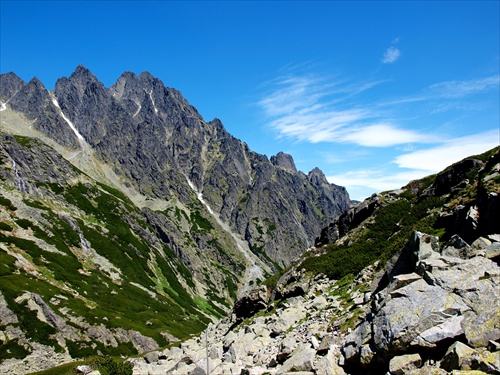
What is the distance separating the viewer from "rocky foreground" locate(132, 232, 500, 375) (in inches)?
534

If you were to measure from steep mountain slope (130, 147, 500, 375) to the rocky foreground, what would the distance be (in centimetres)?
4

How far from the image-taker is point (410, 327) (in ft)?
49.4

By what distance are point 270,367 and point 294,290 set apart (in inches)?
775

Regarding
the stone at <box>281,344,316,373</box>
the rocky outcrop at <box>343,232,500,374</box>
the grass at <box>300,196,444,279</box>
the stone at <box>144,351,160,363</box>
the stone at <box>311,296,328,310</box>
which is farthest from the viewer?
the stone at <box>144,351,160,363</box>

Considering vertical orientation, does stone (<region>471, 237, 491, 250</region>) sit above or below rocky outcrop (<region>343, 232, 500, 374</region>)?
above

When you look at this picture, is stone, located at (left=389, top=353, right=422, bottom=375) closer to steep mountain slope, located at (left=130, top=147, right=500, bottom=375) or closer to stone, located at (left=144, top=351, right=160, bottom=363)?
steep mountain slope, located at (left=130, top=147, right=500, bottom=375)

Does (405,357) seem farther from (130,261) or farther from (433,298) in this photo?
(130,261)

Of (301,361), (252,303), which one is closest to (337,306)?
(301,361)

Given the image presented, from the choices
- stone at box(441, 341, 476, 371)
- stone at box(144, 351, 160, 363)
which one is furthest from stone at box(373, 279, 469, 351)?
stone at box(144, 351, 160, 363)

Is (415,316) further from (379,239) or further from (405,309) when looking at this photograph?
(379,239)

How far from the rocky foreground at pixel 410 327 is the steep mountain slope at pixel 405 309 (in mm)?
44

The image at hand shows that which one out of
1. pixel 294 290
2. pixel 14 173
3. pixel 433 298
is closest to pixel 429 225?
pixel 294 290

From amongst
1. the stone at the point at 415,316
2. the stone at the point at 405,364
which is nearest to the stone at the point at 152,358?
the stone at the point at 415,316

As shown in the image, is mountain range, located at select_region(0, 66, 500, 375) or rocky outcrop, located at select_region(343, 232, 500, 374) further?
mountain range, located at select_region(0, 66, 500, 375)
